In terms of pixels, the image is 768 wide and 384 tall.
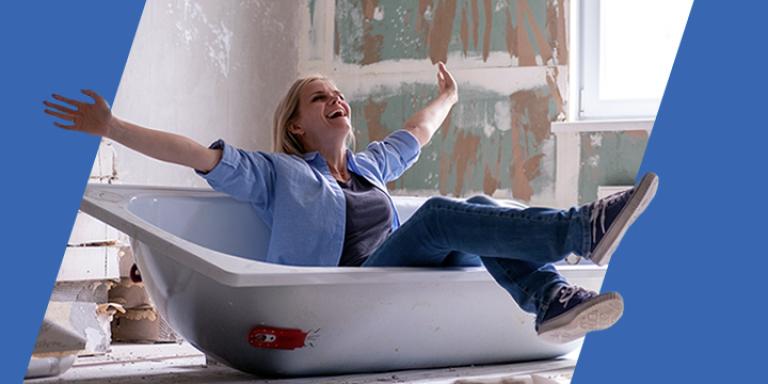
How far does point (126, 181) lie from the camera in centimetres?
328

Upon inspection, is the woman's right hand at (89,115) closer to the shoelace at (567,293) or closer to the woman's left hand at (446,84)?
the shoelace at (567,293)

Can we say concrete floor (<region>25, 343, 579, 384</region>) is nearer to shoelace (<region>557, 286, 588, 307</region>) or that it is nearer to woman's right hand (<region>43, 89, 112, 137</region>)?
shoelace (<region>557, 286, 588, 307</region>)

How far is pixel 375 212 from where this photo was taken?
2.37 m

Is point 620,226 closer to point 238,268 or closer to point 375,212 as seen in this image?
point 238,268

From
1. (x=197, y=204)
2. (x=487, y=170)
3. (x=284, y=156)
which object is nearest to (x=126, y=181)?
(x=197, y=204)

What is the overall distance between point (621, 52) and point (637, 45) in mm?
63

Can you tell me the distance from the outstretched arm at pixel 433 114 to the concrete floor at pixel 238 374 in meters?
0.69

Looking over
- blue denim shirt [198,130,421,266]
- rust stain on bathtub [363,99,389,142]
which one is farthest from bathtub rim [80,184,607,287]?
rust stain on bathtub [363,99,389,142]

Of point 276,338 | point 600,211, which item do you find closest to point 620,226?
point 600,211

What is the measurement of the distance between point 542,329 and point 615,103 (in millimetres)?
2304

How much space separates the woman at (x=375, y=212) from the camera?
5.19 ft

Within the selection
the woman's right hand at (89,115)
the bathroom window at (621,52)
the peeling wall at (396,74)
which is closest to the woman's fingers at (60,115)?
the woman's right hand at (89,115)

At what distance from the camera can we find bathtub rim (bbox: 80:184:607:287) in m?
1.78

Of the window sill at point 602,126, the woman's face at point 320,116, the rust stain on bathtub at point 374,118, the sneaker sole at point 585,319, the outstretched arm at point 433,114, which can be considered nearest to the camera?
the sneaker sole at point 585,319
